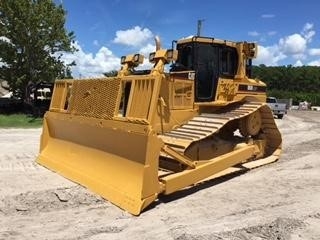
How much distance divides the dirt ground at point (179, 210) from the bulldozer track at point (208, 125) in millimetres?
797

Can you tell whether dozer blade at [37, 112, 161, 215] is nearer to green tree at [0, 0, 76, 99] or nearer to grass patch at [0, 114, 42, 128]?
grass patch at [0, 114, 42, 128]

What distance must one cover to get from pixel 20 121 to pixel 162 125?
14066mm

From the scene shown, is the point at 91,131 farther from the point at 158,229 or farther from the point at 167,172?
the point at 158,229

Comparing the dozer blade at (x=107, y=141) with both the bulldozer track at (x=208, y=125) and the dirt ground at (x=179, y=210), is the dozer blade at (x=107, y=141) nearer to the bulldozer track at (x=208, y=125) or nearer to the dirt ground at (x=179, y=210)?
the dirt ground at (x=179, y=210)

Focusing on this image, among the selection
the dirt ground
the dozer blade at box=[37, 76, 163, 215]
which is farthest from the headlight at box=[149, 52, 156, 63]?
the dirt ground

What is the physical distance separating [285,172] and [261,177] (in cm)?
66

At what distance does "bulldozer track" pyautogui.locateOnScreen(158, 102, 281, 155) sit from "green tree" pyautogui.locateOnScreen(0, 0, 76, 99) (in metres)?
16.2

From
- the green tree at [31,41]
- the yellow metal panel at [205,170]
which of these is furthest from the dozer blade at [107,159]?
the green tree at [31,41]

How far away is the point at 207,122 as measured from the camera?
8141 mm

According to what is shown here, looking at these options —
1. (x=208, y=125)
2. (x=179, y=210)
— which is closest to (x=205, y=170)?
(x=208, y=125)

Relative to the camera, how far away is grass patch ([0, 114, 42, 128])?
62.2 feet

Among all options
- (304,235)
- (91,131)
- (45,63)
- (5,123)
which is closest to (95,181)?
(91,131)

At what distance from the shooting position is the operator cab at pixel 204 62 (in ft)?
29.6

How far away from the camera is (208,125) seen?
8023 millimetres
